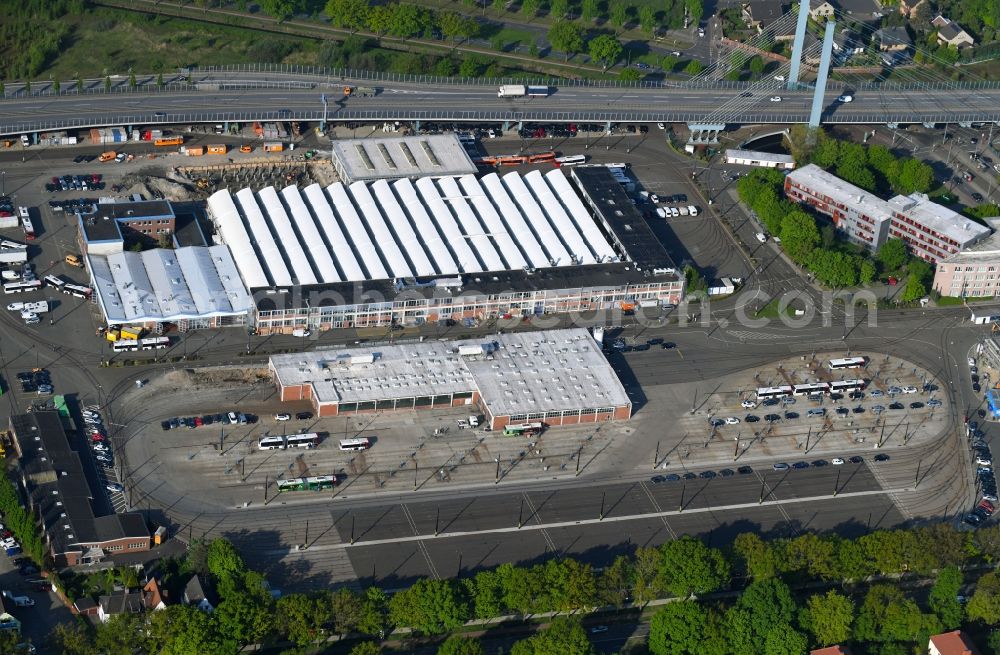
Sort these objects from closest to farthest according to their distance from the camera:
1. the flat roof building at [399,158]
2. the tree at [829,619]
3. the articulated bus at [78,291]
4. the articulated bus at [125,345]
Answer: the tree at [829,619]
the articulated bus at [125,345]
the articulated bus at [78,291]
the flat roof building at [399,158]

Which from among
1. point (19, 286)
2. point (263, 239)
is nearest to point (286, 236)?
point (263, 239)

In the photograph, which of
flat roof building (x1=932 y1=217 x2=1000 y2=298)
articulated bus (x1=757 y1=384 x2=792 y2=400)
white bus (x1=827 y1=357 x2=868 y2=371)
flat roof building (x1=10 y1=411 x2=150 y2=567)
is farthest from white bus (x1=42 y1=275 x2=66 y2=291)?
flat roof building (x1=932 y1=217 x2=1000 y2=298)

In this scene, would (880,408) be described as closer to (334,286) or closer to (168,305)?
(334,286)

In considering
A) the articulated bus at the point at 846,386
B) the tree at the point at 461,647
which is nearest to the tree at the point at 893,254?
the articulated bus at the point at 846,386

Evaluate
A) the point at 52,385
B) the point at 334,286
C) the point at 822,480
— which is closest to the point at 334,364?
the point at 334,286

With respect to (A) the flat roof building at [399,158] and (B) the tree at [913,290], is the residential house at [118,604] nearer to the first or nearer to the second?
(A) the flat roof building at [399,158]
